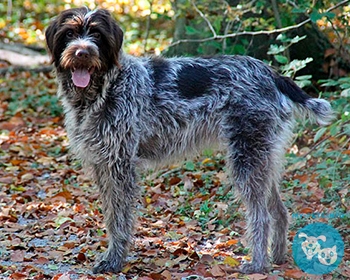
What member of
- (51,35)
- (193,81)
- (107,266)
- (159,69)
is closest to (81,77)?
(51,35)

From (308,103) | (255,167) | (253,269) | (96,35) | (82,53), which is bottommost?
(253,269)

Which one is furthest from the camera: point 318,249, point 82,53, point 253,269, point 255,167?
point 255,167

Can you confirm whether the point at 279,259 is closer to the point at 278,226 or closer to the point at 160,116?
the point at 278,226

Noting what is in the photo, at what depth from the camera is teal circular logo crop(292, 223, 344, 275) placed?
16.8 ft

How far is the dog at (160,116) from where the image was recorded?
5.53 m

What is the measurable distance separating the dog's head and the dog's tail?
4.81 ft

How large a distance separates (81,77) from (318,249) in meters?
2.40

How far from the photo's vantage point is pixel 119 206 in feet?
18.5

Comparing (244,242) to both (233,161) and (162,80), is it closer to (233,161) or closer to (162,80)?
(233,161)

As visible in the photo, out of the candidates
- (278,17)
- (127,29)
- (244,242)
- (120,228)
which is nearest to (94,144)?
(120,228)

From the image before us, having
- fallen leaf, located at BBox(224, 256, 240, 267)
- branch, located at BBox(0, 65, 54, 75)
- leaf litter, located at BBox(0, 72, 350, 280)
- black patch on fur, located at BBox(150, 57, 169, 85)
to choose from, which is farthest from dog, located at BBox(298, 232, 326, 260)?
branch, located at BBox(0, 65, 54, 75)

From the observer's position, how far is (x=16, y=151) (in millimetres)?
9328

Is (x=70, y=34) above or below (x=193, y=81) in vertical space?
above

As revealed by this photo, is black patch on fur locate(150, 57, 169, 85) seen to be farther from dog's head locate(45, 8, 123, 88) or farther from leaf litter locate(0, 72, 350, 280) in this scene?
leaf litter locate(0, 72, 350, 280)
